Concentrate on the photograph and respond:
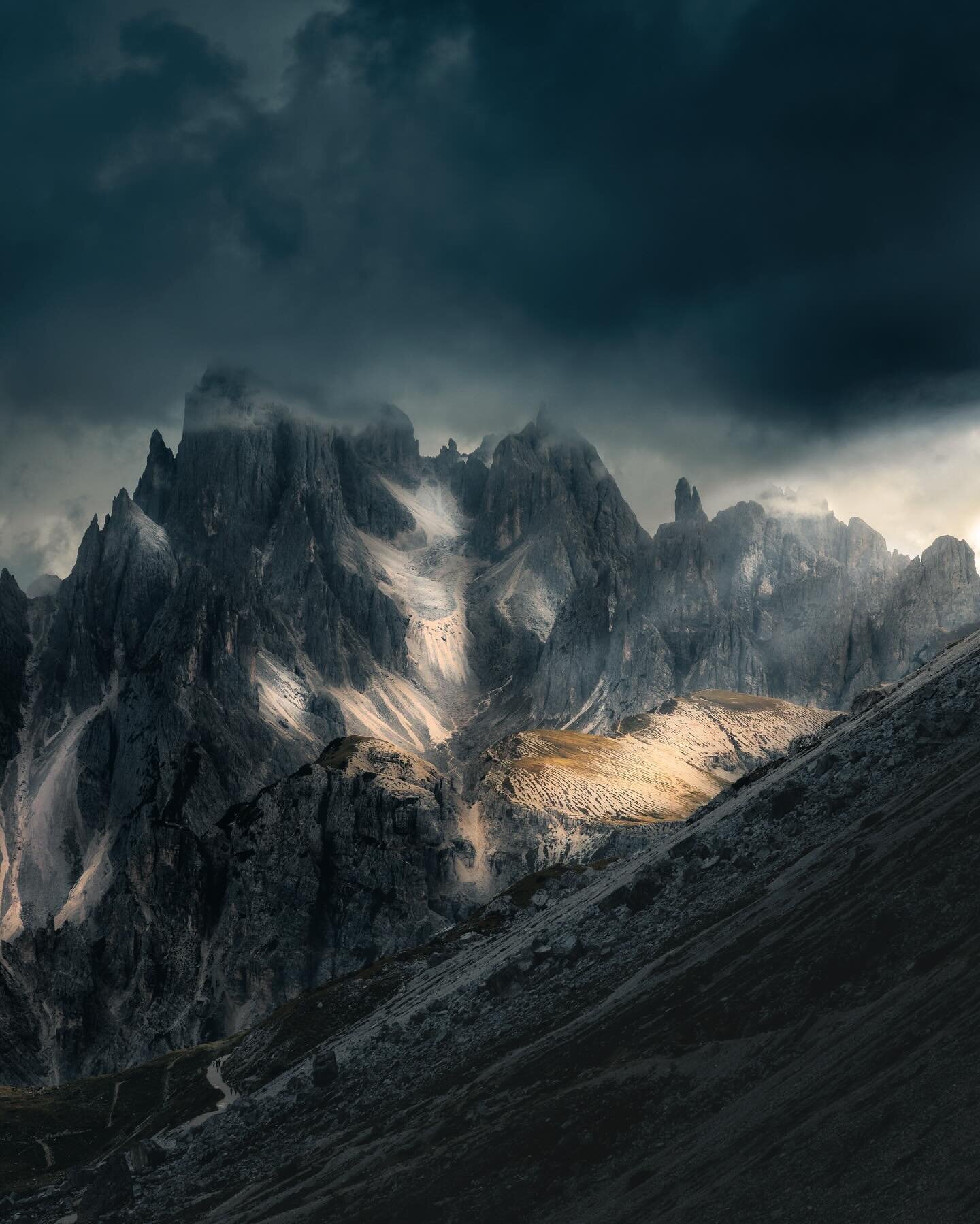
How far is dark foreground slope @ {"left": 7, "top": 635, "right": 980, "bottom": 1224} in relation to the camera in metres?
53.2

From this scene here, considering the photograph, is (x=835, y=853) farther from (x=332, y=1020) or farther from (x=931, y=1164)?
Result: (x=332, y=1020)

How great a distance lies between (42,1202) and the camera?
10900 centimetres

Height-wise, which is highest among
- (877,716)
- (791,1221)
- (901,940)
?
(877,716)

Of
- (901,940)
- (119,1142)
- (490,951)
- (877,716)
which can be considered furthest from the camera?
(119,1142)

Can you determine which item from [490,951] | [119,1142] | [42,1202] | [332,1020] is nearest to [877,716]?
[490,951]

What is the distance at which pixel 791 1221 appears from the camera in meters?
48.8

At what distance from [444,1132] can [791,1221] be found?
95.8 ft

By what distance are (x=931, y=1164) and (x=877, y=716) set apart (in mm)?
61740

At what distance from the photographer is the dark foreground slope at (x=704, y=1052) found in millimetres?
53219

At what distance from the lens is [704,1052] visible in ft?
218

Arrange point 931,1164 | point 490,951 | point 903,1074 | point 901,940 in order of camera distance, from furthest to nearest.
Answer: point 490,951 < point 901,940 < point 903,1074 < point 931,1164

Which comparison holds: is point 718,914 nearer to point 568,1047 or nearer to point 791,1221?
point 568,1047

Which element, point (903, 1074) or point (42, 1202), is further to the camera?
point (42, 1202)

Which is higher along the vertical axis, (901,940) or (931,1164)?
(901,940)
